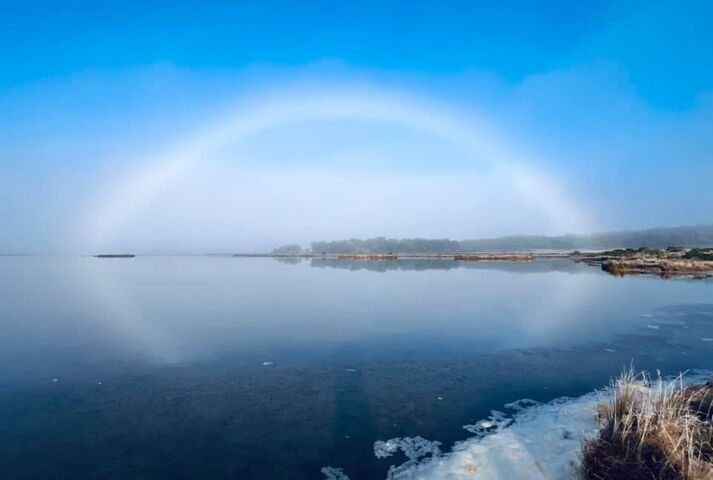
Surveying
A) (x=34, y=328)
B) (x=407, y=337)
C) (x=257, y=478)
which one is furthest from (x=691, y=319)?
(x=34, y=328)

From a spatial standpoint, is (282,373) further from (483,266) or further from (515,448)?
(483,266)

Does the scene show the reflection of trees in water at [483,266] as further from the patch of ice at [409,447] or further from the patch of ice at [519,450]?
the patch of ice at [409,447]

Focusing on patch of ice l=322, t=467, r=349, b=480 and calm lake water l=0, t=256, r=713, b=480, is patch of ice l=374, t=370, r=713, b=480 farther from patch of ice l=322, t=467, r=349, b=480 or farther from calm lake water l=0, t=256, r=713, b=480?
patch of ice l=322, t=467, r=349, b=480

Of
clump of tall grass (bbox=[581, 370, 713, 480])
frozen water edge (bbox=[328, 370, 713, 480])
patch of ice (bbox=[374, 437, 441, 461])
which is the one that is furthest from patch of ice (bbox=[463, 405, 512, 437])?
clump of tall grass (bbox=[581, 370, 713, 480])

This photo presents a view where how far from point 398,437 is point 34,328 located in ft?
50.1

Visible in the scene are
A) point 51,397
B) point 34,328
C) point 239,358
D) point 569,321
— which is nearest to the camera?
point 51,397

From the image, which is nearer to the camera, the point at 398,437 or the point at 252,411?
the point at 398,437

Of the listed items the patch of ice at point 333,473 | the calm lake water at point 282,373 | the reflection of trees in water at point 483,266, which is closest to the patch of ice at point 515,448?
the calm lake water at point 282,373

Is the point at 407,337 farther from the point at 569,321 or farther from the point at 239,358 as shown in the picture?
the point at 569,321

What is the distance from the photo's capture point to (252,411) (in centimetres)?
769

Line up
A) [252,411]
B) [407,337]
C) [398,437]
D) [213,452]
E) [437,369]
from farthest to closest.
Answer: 1. [407,337]
2. [437,369]
3. [252,411]
4. [398,437]
5. [213,452]

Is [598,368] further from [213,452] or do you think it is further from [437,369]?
[213,452]

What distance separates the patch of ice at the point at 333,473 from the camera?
5512 millimetres

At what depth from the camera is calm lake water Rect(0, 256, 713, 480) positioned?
20.1 ft
